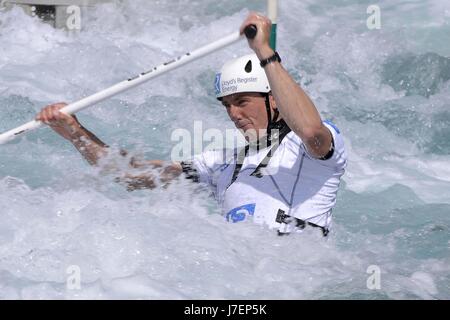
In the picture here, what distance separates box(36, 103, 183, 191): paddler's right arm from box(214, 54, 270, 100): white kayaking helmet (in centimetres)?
51

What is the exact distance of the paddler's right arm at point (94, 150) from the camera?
13.2ft

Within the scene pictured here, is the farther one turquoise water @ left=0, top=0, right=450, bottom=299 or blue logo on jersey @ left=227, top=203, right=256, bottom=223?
blue logo on jersey @ left=227, top=203, right=256, bottom=223

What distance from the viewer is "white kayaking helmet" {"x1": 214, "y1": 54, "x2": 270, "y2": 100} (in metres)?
3.90

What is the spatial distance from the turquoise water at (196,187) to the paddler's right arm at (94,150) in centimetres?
7

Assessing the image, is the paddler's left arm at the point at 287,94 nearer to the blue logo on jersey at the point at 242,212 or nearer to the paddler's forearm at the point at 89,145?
the blue logo on jersey at the point at 242,212

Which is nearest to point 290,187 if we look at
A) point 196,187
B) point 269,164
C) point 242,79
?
point 269,164

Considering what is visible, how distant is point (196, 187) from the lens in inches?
171

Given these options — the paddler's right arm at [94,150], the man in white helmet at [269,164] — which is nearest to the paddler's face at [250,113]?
the man in white helmet at [269,164]

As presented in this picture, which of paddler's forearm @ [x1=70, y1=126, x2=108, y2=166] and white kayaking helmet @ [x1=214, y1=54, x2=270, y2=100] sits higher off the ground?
white kayaking helmet @ [x1=214, y1=54, x2=270, y2=100]

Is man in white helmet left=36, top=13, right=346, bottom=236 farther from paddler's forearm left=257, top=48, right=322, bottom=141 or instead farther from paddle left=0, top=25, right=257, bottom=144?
paddler's forearm left=257, top=48, right=322, bottom=141

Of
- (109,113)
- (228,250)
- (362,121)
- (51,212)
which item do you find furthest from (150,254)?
(362,121)

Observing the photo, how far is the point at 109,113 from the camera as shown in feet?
23.2

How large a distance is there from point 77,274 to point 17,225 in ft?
1.98

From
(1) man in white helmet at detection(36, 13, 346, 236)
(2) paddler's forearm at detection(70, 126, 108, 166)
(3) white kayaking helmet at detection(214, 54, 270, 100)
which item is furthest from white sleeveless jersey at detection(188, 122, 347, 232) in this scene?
(2) paddler's forearm at detection(70, 126, 108, 166)
